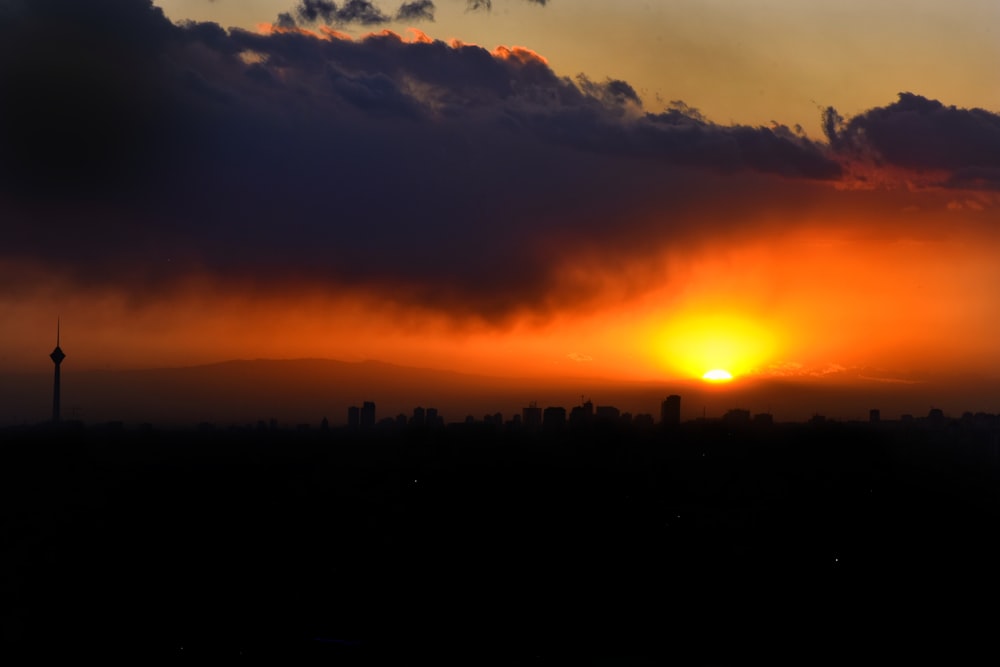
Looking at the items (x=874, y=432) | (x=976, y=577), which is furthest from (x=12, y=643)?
(x=874, y=432)

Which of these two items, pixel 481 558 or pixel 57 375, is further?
pixel 57 375

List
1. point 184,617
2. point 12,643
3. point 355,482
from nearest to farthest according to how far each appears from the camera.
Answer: point 12,643
point 184,617
point 355,482

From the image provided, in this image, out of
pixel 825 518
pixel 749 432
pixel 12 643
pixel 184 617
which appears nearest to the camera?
pixel 12 643

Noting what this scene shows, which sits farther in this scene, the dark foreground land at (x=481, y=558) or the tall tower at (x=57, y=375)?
the tall tower at (x=57, y=375)

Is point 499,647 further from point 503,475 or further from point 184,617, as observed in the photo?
point 503,475

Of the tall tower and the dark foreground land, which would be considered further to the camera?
the tall tower

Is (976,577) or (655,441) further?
(655,441)

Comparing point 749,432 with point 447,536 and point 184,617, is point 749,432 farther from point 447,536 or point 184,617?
point 184,617
